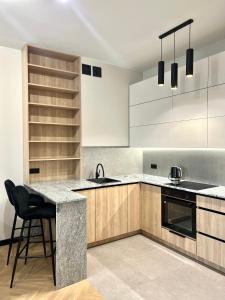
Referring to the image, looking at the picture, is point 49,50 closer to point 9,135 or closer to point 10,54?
point 10,54

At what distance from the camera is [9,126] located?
3.21 m

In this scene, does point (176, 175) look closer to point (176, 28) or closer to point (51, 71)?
point (176, 28)

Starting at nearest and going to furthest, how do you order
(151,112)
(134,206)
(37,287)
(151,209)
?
(37,287) < (151,209) < (134,206) < (151,112)

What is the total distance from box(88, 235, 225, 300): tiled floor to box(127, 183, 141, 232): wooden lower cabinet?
359 millimetres

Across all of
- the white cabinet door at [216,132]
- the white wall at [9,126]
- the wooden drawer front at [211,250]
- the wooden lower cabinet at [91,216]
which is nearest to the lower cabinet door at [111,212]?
the wooden lower cabinet at [91,216]

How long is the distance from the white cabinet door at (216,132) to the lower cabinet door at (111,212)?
1356 millimetres

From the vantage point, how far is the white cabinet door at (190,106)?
9.41ft

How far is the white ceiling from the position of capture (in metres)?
2.19

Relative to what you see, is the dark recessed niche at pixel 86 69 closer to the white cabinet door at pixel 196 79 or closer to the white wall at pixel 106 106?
the white wall at pixel 106 106

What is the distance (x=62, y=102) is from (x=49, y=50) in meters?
0.77

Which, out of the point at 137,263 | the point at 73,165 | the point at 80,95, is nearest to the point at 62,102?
the point at 80,95

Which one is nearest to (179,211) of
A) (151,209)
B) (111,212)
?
(151,209)

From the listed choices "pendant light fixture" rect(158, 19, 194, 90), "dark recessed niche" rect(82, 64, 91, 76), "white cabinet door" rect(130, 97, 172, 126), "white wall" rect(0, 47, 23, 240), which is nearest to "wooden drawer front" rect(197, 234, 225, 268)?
"white cabinet door" rect(130, 97, 172, 126)

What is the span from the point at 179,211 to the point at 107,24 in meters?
2.42
